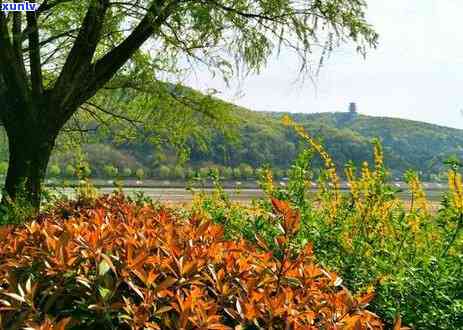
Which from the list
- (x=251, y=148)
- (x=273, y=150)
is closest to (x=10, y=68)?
(x=251, y=148)

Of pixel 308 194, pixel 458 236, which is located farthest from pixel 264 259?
pixel 308 194

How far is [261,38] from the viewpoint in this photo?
9781 mm

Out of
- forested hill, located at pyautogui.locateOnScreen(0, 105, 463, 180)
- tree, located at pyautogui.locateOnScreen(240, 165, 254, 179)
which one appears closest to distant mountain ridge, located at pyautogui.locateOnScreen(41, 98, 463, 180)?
forested hill, located at pyautogui.locateOnScreen(0, 105, 463, 180)

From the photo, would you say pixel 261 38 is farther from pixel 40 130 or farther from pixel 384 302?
pixel 384 302

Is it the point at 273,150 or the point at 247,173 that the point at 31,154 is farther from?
the point at 273,150

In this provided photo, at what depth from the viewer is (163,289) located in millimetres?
2281

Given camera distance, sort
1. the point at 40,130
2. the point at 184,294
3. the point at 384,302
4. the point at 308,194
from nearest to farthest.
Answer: the point at 184,294 < the point at 384,302 < the point at 308,194 < the point at 40,130

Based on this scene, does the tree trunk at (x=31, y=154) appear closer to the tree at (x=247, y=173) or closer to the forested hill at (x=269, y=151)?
the forested hill at (x=269, y=151)

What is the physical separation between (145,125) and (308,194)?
6440 mm

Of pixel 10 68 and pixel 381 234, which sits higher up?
pixel 10 68

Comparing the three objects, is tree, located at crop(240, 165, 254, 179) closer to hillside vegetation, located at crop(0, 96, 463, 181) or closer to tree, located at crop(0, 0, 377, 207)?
hillside vegetation, located at crop(0, 96, 463, 181)

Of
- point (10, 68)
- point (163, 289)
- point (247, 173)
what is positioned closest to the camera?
point (163, 289)

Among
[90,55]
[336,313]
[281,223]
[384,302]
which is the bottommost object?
[384,302]

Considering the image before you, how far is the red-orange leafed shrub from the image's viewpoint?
216 centimetres
